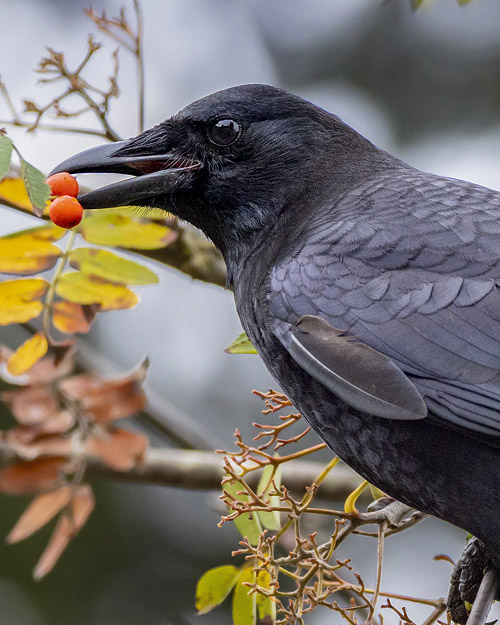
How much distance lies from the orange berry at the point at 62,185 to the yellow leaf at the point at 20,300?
1.23ft

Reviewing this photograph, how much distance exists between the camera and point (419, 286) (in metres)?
2.69

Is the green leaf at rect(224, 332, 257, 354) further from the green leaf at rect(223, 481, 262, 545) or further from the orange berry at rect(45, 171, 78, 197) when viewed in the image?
the orange berry at rect(45, 171, 78, 197)

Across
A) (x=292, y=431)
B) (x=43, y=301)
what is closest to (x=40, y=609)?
(x=292, y=431)

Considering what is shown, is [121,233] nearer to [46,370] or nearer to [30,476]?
[46,370]

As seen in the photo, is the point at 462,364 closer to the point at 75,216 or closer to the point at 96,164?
the point at 75,216

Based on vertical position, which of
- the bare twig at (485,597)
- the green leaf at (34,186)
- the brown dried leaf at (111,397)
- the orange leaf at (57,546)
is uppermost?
the green leaf at (34,186)

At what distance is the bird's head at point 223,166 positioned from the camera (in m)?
3.17

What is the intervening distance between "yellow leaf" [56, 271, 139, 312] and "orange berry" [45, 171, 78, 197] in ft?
0.96

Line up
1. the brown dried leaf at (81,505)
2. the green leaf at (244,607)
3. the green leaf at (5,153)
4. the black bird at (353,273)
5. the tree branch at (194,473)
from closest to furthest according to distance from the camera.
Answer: the green leaf at (5,153) → the black bird at (353,273) → the green leaf at (244,607) → the brown dried leaf at (81,505) → the tree branch at (194,473)

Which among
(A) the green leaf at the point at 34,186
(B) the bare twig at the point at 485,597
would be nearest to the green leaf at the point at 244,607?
(B) the bare twig at the point at 485,597

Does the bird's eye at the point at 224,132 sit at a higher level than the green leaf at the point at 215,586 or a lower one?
higher

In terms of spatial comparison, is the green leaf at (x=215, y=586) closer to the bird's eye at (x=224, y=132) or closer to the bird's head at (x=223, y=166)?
the bird's head at (x=223, y=166)

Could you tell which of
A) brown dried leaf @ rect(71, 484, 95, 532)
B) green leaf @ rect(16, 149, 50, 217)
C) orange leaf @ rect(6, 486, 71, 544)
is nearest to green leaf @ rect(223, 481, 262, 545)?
green leaf @ rect(16, 149, 50, 217)

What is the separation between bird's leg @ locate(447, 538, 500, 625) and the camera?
2.69m
